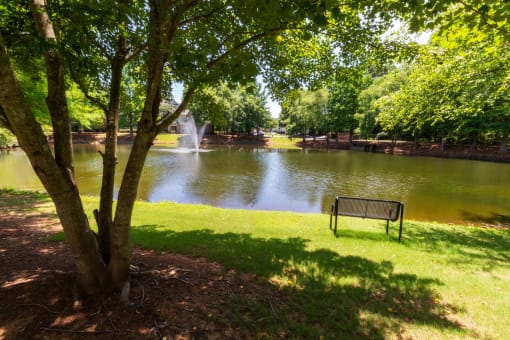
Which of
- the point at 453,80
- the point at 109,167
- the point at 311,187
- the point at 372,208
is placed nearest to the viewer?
the point at 109,167

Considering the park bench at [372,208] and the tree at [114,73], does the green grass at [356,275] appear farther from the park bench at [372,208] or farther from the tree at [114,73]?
the tree at [114,73]

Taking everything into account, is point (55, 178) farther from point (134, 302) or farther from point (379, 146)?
point (379, 146)

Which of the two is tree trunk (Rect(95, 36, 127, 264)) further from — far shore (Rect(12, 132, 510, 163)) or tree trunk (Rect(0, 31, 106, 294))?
far shore (Rect(12, 132, 510, 163))

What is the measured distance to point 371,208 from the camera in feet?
19.8

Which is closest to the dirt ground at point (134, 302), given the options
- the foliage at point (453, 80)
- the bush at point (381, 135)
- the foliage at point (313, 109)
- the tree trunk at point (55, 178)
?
the tree trunk at point (55, 178)

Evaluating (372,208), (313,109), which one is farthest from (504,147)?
(372,208)

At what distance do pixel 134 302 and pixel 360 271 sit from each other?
3.10m

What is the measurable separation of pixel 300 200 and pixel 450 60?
7666 millimetres

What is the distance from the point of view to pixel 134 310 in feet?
9.04

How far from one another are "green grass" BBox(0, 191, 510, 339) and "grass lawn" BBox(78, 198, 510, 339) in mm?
13

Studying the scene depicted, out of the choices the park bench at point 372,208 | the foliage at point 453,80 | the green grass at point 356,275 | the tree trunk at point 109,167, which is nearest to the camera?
the green grass at point 356,275

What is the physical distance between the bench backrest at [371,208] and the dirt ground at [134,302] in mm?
3424

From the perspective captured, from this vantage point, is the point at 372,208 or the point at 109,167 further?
the point at 372,208

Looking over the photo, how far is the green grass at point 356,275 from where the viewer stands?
279 cm
